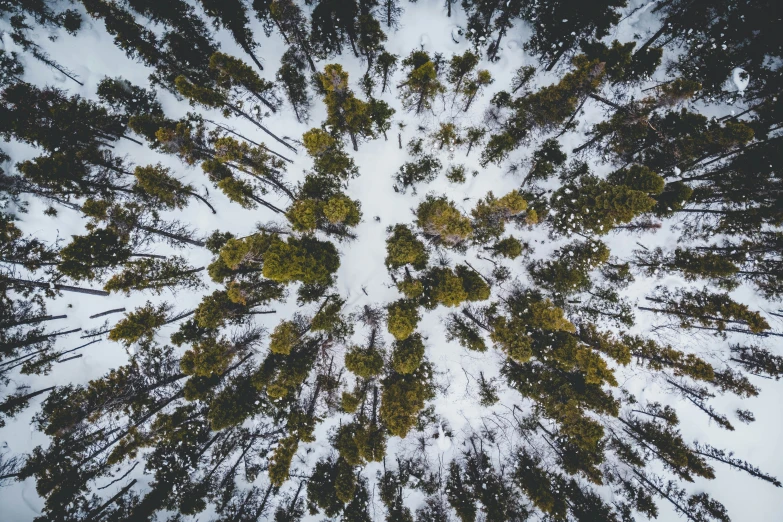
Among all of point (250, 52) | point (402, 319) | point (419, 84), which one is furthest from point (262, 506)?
point (250, 52)

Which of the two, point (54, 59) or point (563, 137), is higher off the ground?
point (563, 137)

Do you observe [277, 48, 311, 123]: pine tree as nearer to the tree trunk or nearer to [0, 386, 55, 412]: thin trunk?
the tree trunk

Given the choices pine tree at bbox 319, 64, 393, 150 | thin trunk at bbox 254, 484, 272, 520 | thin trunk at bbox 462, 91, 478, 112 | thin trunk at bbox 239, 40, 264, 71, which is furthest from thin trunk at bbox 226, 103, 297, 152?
thin trunk at bbox 254, 484, 272, 520

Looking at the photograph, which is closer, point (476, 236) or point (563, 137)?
point (476, 236)

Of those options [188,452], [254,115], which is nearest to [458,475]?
[188,452]

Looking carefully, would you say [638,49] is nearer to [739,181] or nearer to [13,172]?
[739,181]

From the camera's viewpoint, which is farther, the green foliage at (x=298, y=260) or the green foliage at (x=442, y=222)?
the green foliage at (x=442, y=222)

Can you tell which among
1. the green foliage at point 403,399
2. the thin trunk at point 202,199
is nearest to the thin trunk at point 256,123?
the thin trunk at point 202,199

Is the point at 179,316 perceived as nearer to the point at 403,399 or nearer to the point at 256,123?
the point at 256,123

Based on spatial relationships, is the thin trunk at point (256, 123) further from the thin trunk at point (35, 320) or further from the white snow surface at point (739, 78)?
the white snow surface at point (739, 78)
